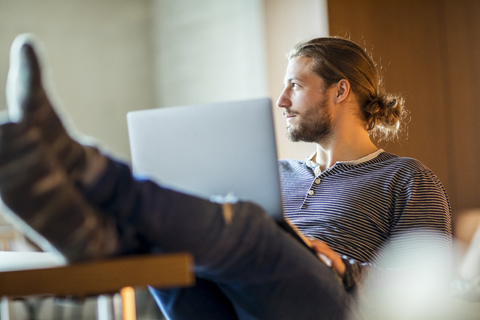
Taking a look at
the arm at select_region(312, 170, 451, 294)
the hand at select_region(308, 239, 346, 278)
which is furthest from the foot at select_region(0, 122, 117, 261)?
the arm at select_region(312, 170, 451, 294)

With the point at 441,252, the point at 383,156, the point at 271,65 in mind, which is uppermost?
the point at 271,65

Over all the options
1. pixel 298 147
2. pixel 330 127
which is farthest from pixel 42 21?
pixel 330 127

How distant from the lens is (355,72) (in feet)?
5.47

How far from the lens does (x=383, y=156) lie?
1480mm

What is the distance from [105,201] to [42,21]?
314 cm

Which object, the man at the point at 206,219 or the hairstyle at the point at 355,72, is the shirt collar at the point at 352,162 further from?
the hairstyle at the point at 355,72

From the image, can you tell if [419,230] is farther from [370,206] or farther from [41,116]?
[41,116]

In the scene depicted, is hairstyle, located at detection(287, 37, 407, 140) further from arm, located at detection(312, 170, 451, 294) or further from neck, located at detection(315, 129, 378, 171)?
arm, located at detection(312, 170, 451, 294)

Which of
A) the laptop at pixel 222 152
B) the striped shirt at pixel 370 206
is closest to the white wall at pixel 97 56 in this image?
the striped shirt at pixel 370 206

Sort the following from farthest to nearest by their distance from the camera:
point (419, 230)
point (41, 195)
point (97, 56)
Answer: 1. point (97, 56)
2. point (419, 230)
3. point (41, 195)

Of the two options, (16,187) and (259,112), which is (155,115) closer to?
(259,112)

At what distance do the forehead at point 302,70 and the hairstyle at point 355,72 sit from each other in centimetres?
1

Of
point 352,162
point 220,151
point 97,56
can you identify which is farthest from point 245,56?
point 220,151

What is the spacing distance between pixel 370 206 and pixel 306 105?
0.47 metres
